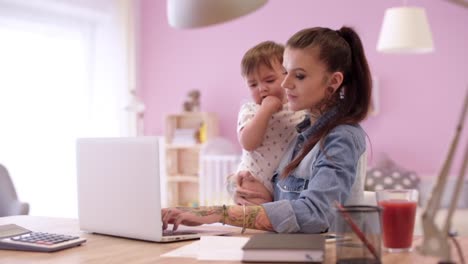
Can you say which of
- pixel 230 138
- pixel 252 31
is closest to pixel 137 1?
pixel 252 31

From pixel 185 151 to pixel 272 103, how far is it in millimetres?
3790

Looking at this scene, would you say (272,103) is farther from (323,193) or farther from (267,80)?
(323,193)

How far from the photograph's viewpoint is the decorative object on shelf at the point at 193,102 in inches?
228

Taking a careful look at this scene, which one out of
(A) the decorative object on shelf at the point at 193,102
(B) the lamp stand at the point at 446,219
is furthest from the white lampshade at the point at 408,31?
(B) the lamp stand at the point at 446,219

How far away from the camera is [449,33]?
4.89m

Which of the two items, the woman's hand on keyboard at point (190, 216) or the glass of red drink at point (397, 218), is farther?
the woman's hand on keyboard at point (190, 216)

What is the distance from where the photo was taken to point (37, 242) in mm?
1540

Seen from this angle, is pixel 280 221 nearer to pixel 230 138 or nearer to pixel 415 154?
pixel 415 154

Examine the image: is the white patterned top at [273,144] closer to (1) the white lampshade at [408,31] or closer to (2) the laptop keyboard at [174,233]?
(2) the laptop keyboard at [174,233]


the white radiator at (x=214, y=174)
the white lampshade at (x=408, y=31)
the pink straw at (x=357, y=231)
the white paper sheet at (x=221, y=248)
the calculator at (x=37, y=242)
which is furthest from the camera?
the white radiator at (x=214, y=174)

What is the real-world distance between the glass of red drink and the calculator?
754mm

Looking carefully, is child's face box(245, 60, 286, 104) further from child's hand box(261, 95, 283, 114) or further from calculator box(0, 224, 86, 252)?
calculator box(0, 224, 86, 252)

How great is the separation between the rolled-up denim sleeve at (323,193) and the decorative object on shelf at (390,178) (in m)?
3.13

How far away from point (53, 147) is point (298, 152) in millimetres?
3859
